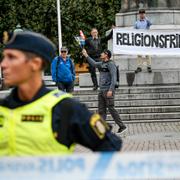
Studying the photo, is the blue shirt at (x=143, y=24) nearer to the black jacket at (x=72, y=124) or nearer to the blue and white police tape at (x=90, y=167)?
the black jacket at (x=72, y=124)

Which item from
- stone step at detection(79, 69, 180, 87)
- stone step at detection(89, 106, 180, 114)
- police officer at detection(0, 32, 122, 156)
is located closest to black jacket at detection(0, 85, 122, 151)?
police officer at detection(0, 32, 122, 156)

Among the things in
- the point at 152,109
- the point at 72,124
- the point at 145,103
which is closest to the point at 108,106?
the point at 152,109

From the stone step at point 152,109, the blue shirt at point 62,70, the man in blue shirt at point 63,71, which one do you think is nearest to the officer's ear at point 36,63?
the man in blue shirt at point 63,71

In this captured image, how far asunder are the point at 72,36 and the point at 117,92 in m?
28.4

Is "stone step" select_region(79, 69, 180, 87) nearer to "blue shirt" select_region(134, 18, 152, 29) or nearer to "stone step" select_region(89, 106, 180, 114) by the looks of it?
"blue shirt" select_region(134, 18, 152, 29)

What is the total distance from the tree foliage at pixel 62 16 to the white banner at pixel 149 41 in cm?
2361

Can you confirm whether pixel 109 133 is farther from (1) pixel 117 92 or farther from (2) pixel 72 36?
(2) pixel 72 36

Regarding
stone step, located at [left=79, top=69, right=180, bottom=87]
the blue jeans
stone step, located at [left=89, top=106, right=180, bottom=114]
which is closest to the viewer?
the blue jeans

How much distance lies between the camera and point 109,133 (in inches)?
123

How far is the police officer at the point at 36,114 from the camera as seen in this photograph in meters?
2.96

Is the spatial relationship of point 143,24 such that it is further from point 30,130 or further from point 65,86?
point 30,130

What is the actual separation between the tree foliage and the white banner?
23608mm

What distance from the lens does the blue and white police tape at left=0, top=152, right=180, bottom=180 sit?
2.63 m

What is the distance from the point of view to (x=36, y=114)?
2982 mm
